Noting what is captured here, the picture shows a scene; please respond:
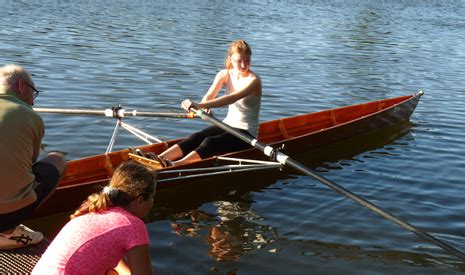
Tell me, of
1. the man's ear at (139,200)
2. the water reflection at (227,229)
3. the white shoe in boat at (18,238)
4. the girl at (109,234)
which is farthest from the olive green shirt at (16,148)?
the water reflection at (227,229)

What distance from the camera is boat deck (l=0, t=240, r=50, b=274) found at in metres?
5.30

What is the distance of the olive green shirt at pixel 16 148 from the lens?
5164mm

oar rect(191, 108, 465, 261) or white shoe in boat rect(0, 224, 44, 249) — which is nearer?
white shoe in boat rect(0, 224, 44, 249)

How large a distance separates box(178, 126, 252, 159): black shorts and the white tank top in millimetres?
131

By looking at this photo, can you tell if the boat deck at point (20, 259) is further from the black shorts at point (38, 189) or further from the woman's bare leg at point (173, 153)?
the woman's bare leg at point (173, 153)

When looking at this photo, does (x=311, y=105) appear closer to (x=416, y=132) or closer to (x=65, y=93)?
(x=416, y=132)

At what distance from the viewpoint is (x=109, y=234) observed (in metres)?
4.16

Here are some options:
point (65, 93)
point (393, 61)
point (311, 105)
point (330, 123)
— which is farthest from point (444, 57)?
point (65, 93)

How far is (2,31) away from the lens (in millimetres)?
23156

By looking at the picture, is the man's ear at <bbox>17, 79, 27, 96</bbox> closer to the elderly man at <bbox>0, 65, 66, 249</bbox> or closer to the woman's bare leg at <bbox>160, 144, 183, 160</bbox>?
the elderly man at <bbox>0, 65, 66, 249</bbox>

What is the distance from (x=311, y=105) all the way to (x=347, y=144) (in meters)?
3.93

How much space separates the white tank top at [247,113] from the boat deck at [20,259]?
441 centimetres

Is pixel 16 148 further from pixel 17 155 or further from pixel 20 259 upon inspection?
pixel 20 259

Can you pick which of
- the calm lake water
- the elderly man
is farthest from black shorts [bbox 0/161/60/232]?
the calm lake water
